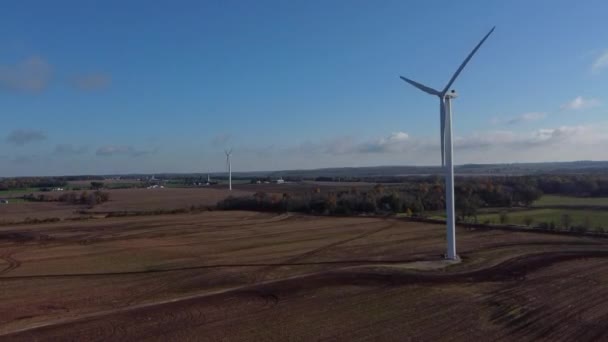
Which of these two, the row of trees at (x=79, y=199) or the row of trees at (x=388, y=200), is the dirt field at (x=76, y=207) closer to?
the row of trees at (x=79, y=199)

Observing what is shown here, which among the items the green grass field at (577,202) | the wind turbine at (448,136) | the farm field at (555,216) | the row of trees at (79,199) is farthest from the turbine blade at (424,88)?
the row of trees at (79,199)

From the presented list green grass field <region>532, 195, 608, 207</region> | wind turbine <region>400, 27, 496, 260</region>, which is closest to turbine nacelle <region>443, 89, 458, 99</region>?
wind turbine <region>400, 27, 496, 260</region>

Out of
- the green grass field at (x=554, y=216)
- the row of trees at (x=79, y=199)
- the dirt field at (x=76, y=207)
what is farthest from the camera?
the row of trees at (x=79, y=199)

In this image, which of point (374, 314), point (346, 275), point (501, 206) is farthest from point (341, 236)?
point (501, 206)

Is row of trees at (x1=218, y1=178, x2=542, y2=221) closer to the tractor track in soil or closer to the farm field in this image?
the farm field

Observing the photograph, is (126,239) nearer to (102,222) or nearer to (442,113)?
(102,222)

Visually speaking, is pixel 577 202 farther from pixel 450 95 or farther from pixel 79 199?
pixel 79 199
